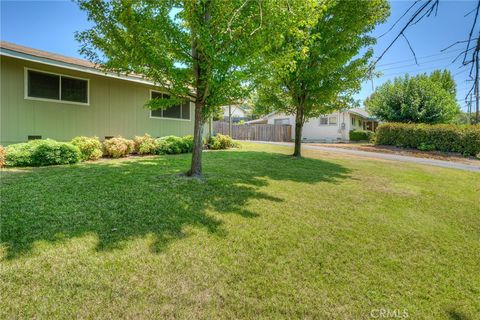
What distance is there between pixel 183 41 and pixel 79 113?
273 inches

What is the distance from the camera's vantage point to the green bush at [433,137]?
16203 millimetres

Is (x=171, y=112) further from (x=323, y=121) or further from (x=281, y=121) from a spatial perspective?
(x=281, y=121)

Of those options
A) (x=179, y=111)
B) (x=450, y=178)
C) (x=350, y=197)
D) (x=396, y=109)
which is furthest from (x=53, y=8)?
(x=396, y=109)

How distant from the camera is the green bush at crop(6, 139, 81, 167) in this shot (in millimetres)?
7234

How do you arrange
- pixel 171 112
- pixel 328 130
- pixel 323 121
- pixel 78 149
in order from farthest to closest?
pixel 323 121 < pixel 328 130 < pixel 171 112 < pixel 78 149

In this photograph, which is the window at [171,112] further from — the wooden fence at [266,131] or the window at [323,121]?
the window at [323,121]

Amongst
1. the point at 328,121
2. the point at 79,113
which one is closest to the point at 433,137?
the point at 328,121

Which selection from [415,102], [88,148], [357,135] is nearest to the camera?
[88,148]

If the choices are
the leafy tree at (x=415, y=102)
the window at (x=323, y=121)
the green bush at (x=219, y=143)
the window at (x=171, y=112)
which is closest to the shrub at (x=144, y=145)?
the window at (x=171, y=112)

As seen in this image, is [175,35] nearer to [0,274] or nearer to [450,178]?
[0,274]

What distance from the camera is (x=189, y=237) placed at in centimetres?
354

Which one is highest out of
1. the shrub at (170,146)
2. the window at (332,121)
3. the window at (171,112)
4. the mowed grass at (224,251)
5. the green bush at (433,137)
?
the window at (332,121)

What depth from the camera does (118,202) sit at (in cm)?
454

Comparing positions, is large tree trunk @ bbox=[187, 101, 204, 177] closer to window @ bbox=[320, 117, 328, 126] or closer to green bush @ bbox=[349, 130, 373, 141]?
window @ bbox=[320, 117, 328, 126]
